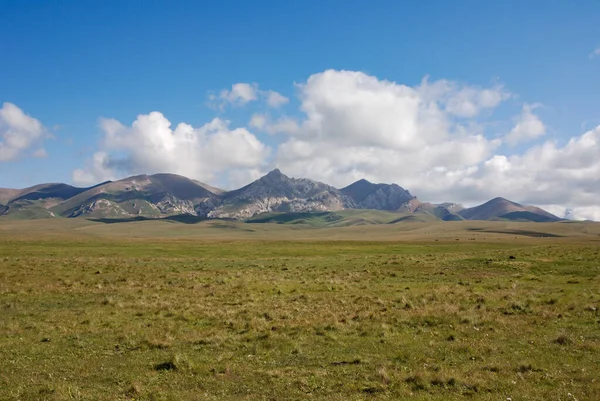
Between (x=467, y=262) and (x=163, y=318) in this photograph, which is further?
(x=467, y=262)

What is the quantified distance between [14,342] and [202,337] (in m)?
8.46

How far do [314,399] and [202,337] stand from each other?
30.4 ft

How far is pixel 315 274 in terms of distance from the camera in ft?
156

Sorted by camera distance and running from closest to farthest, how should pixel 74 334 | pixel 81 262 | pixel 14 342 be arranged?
1. pixel 14 342
2. pixel 74 334
3. pixel 81 262

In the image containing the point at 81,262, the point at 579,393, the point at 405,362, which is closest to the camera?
the point at 579,393

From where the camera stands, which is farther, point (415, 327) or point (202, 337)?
point (415, 327)

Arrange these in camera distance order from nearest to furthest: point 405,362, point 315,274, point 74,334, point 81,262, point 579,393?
point 579,393
point 405,362
point 74,334
point 315,274
point 81,262

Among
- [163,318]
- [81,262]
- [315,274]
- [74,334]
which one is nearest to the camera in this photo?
[74,334]

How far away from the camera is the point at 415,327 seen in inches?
878

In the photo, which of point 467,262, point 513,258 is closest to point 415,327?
point 467,262

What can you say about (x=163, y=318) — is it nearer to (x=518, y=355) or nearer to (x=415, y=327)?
(x=415, y=327)

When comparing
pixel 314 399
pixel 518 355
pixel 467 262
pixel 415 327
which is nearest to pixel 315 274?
pixel 467 262

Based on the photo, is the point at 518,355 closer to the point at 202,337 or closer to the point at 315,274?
the point at 202,337

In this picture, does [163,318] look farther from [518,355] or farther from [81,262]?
[81,262]
